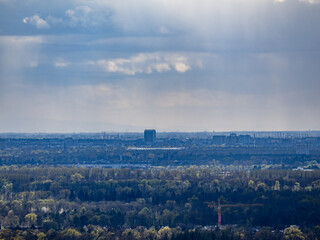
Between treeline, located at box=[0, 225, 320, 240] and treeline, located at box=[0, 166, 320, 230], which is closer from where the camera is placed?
treeline, located at box=[0, 225, 320, 240]

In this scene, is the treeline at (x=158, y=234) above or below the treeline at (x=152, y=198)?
below

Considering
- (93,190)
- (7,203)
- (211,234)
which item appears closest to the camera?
(211,234)

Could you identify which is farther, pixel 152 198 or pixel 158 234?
pixel 152 198

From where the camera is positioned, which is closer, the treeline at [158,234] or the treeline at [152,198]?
the treeline at [158,234]

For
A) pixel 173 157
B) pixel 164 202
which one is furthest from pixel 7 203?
pixel 173 157

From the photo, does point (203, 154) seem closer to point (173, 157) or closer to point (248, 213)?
point (173, 157)

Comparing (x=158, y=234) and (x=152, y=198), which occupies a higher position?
(x=152, y=198)

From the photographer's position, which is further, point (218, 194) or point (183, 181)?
point (183, 181)

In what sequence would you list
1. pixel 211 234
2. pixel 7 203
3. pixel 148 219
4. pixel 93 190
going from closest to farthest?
pixel 211 234 → pixel 148 219 → pixel 7 203 → pixel 93 190
